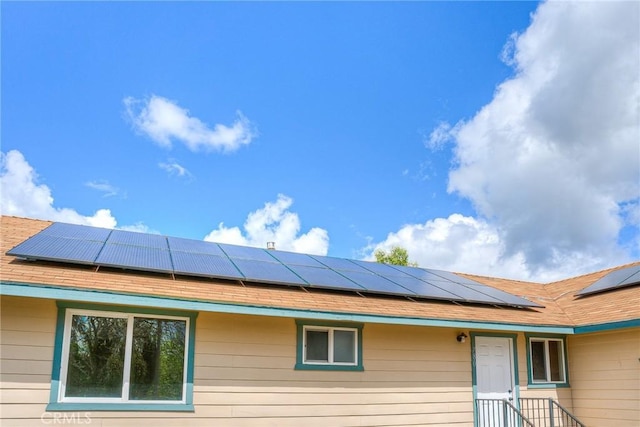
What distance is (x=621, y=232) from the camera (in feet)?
56.2

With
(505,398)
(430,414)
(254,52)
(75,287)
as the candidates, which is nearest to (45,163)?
(254,52)

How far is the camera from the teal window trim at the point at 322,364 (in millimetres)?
7699

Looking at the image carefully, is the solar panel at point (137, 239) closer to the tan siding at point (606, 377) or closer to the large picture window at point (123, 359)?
the large picture window at point (123, 359)

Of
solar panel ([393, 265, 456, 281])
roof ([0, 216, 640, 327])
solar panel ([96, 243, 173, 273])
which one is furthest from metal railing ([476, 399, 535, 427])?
solar panel ([96, 243, 173, 273])

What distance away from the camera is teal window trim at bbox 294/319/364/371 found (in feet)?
25.3

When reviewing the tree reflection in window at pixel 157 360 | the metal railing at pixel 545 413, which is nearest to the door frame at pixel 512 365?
the metal railing at pixel 545 413

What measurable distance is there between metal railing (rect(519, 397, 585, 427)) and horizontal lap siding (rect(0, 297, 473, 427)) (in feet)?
→ 4.28

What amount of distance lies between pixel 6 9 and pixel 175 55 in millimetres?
3570

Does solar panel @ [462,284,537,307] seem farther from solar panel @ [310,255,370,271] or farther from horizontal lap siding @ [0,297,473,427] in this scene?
solar panel @ [310,255,370,271]

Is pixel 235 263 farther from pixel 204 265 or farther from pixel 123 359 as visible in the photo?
pixel 123 359

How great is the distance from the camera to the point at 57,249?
23.5ft

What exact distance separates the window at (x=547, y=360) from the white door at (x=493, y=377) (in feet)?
1.86

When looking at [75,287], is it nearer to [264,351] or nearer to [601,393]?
[264,351]

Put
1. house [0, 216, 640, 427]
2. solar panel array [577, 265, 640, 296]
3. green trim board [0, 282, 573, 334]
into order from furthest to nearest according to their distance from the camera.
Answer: solar panel array [577, 265, 640, 296] → house [0, 216, 640, 427] → green trim board [0, 282, 573, 334]
